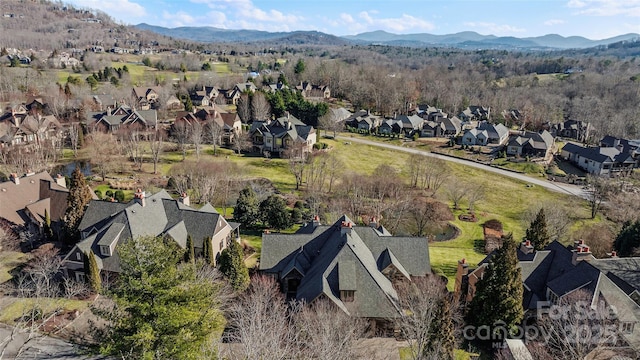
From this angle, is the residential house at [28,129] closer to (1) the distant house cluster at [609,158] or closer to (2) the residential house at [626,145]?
(1) the distant house cluster at [609,158]

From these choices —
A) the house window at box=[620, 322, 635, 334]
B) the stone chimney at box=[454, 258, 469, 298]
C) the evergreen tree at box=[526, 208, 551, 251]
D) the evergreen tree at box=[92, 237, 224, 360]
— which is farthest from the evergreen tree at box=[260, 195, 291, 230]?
the house window at box=[620, 322, 635, 334]

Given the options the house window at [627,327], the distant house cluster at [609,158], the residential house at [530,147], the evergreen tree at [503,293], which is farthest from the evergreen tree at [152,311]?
the residential house at [530,147]

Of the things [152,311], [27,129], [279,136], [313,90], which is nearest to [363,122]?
[279,136]

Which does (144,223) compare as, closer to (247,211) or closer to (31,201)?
(247,211)

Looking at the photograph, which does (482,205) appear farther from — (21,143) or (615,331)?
(21,143)

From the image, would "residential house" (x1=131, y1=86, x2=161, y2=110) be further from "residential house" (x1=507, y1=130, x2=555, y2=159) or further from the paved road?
"residential house" (x1=507, y1=130, x2=555, y2=159)

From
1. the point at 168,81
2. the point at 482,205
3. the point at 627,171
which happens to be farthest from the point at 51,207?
the point at 168,81

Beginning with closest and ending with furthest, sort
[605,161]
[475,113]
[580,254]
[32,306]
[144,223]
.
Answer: [32,306], [580,254], [144,223], [605,161], [475,113]
